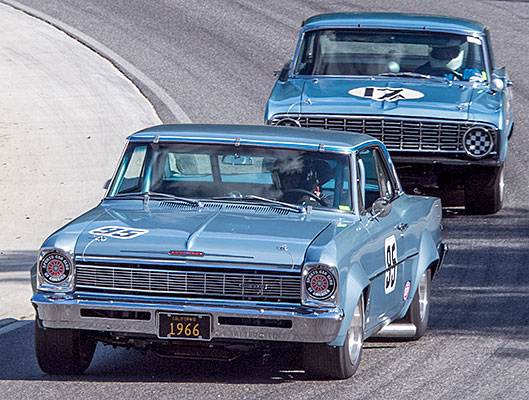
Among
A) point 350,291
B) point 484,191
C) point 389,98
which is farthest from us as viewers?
point 484,191

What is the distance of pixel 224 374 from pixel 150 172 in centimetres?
162

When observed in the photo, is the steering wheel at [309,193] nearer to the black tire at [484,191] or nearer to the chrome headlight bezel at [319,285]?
the chrome headlight bezel at [319,285]

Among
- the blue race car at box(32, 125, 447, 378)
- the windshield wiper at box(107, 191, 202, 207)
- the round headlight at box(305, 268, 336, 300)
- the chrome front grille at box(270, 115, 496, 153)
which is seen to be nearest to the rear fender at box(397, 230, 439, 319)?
the blue race car at box(32, 125, 447, 378)

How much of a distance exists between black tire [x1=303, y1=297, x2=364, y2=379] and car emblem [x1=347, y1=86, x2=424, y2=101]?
235 inches

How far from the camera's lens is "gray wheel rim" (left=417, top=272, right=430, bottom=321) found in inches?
354

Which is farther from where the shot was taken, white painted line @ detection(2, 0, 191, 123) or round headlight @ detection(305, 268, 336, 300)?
white painted line @ detection(2, 0, 191, 123)

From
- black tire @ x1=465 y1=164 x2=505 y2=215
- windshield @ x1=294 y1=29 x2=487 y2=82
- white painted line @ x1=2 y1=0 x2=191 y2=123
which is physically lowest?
white painted line @ x1=2 y1=0 x2=191 y2=123

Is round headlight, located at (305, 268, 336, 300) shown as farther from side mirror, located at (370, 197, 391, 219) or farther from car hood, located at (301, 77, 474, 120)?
car hood, located at (301, 77, 474, 120)

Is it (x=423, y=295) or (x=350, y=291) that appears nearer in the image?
(x=350, y=291)

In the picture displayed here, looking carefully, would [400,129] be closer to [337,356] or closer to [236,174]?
[236,174]

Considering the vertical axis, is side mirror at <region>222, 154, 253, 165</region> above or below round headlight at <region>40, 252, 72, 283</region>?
above

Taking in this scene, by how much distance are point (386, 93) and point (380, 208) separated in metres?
5.30

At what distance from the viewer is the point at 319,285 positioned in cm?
713

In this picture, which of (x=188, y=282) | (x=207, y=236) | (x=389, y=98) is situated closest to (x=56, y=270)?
(x=188, y=282)
